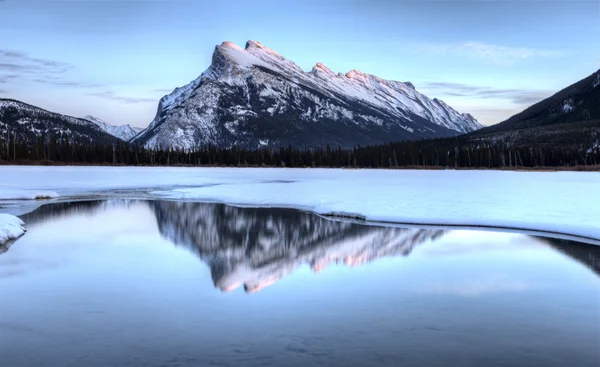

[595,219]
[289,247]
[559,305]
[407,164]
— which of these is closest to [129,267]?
[289,247]

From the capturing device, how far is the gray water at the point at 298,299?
977 centimetres

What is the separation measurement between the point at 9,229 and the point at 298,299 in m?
15.7

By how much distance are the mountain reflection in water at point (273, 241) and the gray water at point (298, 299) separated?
12 centimetres

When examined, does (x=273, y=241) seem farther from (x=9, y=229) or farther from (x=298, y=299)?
(x=9, y=229)

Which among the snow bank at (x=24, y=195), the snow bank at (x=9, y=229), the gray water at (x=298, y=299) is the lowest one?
the gray water at (x=298, y=299)

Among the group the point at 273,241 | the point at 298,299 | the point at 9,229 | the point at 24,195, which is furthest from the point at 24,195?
the point at 298,299

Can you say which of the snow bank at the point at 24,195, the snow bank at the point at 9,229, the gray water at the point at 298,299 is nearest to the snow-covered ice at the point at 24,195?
the snow bank at the point at 24,195

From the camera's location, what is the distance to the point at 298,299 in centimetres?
1380

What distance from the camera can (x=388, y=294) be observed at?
14.3 metres

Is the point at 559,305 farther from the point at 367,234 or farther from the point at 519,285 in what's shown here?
the point at 367,234

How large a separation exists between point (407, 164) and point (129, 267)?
18616cm

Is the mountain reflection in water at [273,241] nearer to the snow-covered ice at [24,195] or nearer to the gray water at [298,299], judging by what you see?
the gray water at [298,299]

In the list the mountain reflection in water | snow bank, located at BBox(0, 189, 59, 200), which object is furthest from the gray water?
snow bank, located at BBox(0, 189, 59, 200)

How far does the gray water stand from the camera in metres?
9.77
